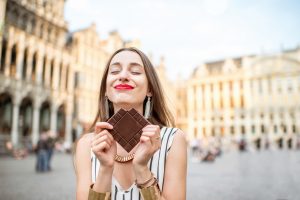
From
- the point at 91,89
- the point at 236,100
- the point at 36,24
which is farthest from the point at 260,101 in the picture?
the point at 36,24

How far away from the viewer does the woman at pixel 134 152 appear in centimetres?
122

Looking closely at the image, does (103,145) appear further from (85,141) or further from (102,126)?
(85,141)

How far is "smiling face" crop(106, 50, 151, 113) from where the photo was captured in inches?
59.3

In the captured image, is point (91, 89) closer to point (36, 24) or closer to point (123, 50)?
point (36, 24)

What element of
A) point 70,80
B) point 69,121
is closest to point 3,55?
point 70,80

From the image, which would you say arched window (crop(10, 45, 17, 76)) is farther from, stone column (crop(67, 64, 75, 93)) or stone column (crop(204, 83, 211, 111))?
stone column (crop(204, 83, 211, 111))

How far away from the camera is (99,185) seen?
123 cm

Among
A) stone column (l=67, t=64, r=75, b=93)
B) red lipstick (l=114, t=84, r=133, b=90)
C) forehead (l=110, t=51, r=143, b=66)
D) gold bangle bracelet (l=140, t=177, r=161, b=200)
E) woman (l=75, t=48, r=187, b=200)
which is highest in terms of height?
stone column (l=67, t=64, r=75, b=93)

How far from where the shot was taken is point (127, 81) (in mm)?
1516

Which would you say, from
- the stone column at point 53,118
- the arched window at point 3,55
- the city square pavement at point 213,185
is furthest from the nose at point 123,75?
the stone column at point 53,118

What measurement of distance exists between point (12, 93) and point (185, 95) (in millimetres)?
40661

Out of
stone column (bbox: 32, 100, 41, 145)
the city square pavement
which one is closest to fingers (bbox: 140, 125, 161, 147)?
the city square pavement

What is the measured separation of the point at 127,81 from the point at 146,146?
43cm

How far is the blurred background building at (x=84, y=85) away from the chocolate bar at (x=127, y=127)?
13.5 ft
